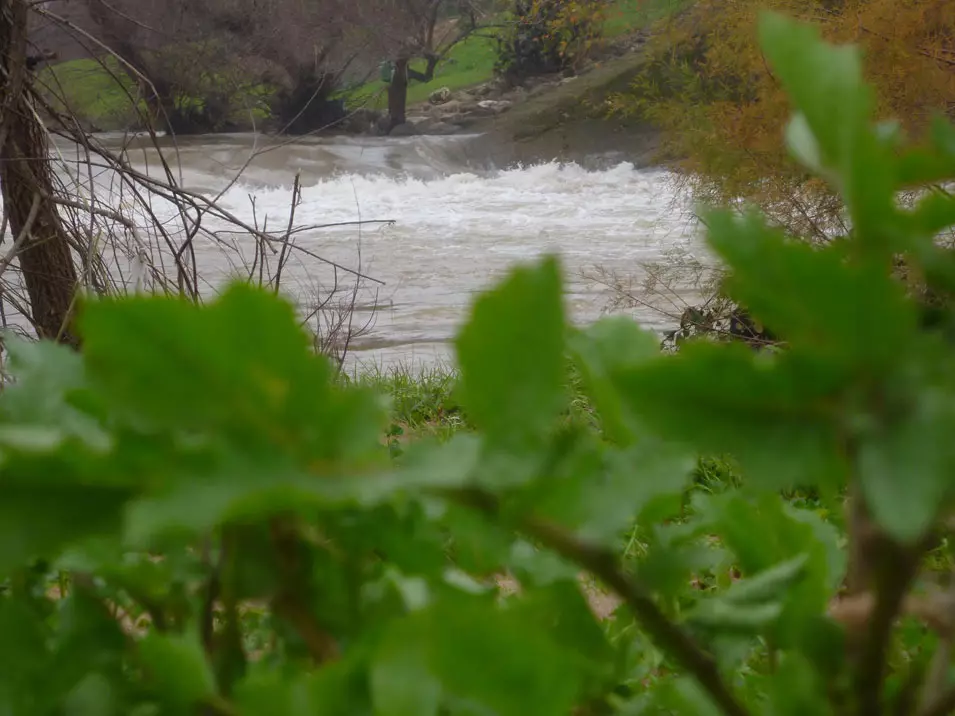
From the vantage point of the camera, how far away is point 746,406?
17 centimetres

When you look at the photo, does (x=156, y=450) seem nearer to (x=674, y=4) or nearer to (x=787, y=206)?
(x=787, y=206)

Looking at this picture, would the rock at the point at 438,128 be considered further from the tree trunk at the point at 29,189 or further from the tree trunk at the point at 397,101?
the tree trunk at the point at 29,189

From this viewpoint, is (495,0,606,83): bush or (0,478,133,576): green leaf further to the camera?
(495,0,606,83): bush

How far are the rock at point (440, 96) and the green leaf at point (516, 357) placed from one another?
16.8 m

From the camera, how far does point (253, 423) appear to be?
168mm

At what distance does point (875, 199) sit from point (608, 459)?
4.1 inches

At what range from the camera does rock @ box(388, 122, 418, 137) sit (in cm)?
1467

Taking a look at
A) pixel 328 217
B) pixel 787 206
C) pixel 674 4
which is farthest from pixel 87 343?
pixel 328 217

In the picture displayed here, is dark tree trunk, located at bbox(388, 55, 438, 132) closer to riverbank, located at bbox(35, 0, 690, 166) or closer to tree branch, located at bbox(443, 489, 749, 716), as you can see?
riverbank, located at bbox(35, 0, 690, 166)

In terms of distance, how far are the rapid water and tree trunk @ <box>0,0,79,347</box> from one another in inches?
78.2

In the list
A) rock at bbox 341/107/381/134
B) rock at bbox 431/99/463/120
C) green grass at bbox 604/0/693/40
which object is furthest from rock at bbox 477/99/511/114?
green grass at bbox 604/0/693/40

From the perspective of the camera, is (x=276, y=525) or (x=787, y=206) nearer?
(x=276, y=525)

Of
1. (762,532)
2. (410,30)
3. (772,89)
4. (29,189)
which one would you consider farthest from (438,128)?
(762,532)

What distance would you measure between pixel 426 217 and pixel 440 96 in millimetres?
6827
